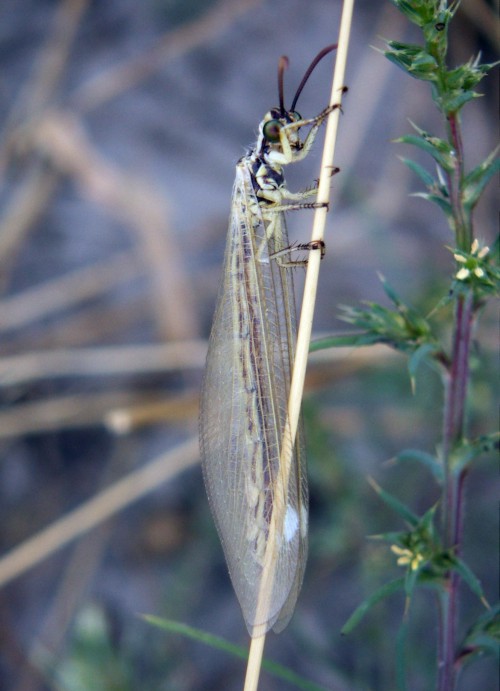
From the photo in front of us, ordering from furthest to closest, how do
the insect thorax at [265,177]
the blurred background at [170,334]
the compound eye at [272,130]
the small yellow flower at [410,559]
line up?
the blurred background at [170,334]
the insect thorax at [265,177]
the compound eye at [272,130]
the small yellow flower at [410,559]

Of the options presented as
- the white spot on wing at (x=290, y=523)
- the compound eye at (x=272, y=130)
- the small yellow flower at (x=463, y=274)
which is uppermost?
the compound eye at (x=272, y=130)

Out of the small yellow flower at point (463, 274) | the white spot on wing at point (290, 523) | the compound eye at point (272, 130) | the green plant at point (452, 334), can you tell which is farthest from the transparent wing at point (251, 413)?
the small yellow flower at point (463, 274)

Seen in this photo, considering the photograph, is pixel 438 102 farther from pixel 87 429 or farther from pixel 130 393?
pixel 87 429

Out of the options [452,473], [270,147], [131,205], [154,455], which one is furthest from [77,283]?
[452,473]

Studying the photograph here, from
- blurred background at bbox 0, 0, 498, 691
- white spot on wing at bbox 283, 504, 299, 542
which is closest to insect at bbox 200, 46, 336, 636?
white spot on wing at bbox 283, 504, 299, 542

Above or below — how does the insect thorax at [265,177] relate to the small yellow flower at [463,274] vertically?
above

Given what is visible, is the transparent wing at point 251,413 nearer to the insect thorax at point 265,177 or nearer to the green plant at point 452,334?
the insect thorax at point 265,177

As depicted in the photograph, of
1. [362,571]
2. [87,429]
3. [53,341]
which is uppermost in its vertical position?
[53,341]
